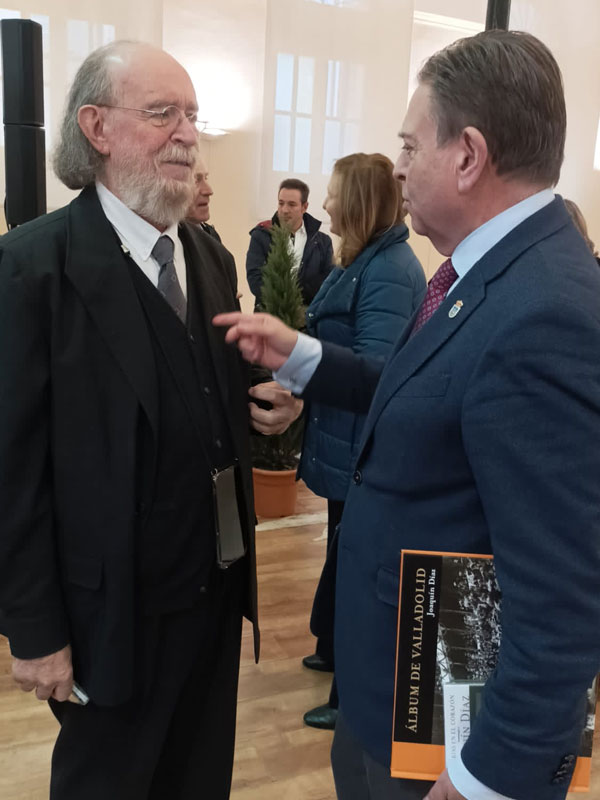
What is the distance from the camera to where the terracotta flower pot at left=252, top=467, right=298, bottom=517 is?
413cm

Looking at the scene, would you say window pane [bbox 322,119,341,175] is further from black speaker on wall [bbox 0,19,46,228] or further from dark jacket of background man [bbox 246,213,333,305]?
black speaker on wall [bbox 0,19,46,228]

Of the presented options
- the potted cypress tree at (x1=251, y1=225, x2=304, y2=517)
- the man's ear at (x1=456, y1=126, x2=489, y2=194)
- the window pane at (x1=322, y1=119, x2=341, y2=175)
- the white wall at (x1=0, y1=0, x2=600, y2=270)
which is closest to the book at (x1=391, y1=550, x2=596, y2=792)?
the man's ear at (x1=456, y1=126, x2=489, y2=194)

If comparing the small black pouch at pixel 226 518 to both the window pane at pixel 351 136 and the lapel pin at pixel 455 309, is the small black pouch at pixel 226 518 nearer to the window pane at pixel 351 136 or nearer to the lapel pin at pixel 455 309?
the lapel pin at pixel 455 309

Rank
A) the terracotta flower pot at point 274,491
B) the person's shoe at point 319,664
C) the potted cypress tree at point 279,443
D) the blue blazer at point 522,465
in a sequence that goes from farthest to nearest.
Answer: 1. the terracotta flower pot at point 274,491
2. the potted cypress tree at point 279,443
3. the person's shoe at point 319,664
4. the blue blazer at point 522,465

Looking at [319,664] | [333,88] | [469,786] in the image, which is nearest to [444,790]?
[469,786]

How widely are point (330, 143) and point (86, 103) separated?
14.4 ft

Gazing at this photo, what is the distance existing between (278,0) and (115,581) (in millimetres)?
5314

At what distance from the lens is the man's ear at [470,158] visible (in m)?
A: 0.90

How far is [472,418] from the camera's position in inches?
32.4

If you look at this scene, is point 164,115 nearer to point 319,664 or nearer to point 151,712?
point 151,712

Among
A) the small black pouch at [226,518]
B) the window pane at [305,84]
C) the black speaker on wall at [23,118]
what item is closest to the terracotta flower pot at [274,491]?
the black speaker on wall at [23,118]

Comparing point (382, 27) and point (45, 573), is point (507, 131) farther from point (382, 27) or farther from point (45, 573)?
point (382, 27)

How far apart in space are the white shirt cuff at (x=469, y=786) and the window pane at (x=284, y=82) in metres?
5.42

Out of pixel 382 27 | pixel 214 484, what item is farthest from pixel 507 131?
pixel 382 27
